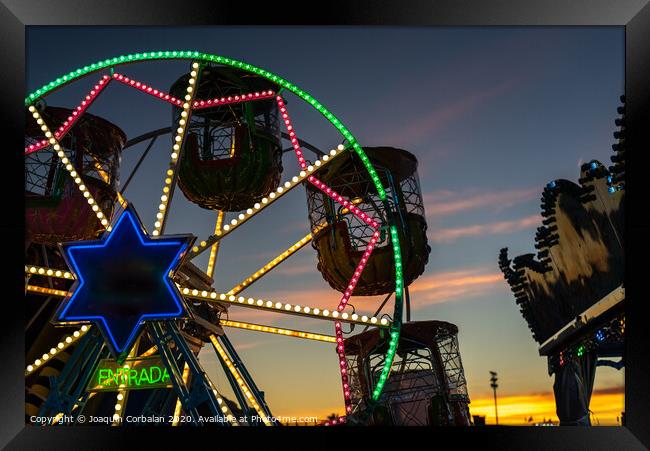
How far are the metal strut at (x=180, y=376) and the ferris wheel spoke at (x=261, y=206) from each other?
35.2 inches

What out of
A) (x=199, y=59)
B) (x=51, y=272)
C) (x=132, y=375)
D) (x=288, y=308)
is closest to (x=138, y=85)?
(x=199, y=59)

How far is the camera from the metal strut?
9.47 m

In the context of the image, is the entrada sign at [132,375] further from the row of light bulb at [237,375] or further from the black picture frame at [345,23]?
the row of light bulb at [237,375]

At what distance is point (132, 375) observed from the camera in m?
10.0

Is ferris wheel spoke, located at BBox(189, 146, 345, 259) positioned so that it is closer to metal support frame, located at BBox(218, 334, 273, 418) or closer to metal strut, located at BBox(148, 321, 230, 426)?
metal strut, located at BBox(148, 321, 230, 426)

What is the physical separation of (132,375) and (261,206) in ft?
7.87

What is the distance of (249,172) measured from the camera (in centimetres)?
1195

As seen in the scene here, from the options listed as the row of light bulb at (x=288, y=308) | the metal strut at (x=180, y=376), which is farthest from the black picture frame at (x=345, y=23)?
the row of light bulb at (x=288, y=308)

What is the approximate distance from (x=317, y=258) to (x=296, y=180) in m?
3.17

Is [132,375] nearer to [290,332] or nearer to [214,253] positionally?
[290,332]

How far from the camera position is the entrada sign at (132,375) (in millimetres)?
9945

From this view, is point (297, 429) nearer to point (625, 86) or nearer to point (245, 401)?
point (245, 401)

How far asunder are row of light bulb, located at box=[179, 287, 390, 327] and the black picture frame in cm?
141

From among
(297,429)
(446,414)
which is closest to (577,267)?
(446,414)
